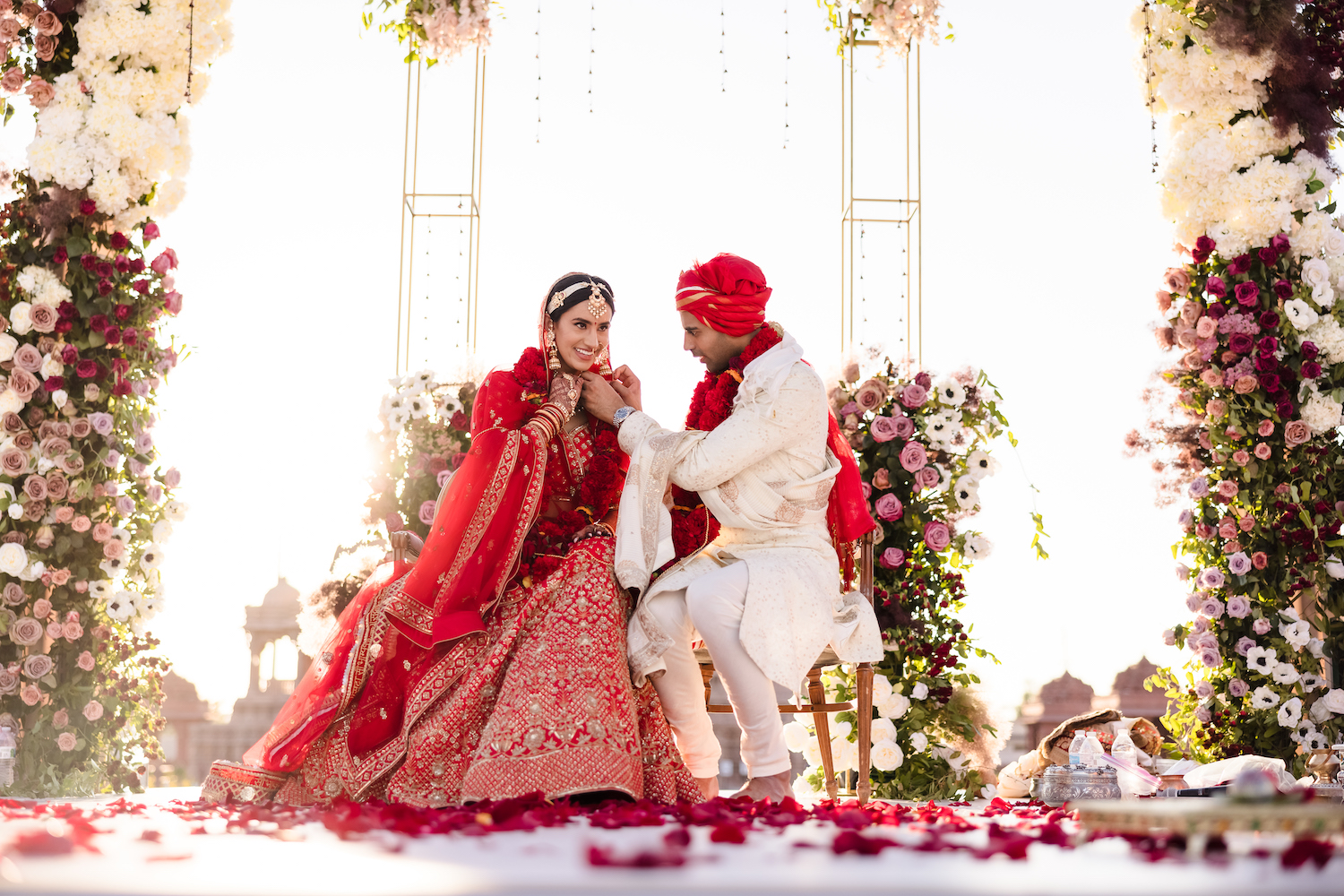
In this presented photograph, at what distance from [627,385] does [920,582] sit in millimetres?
2111

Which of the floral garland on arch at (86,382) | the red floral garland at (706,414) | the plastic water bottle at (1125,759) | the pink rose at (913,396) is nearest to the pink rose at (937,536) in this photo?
the pink rose at (913,396)

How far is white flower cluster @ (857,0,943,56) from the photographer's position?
21.1ft

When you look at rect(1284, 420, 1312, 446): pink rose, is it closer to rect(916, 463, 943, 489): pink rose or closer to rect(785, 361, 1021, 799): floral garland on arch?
rect(785, 361, 1021, 799): floral garland on arch

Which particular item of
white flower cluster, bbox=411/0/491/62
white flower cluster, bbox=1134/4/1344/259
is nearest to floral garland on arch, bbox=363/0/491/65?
white flower cluster, bbox=411/0/491/62

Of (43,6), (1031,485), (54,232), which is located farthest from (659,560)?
(43,6)

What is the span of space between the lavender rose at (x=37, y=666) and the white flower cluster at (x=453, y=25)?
11.9 feet

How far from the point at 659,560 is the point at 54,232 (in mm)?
3527

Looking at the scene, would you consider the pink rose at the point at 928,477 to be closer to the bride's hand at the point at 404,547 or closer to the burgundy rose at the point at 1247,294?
the burgundy rose at the point at 1247,294

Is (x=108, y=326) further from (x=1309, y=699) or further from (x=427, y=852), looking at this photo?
(x=1309, y=699)

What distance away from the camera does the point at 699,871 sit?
2.13m

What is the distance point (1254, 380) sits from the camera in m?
5.54

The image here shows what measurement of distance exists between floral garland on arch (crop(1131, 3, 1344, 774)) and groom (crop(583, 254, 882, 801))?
7.54 feet

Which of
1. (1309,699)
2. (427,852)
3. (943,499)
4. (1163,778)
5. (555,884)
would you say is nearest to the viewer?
(555,884)

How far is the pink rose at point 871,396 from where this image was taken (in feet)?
19.2
